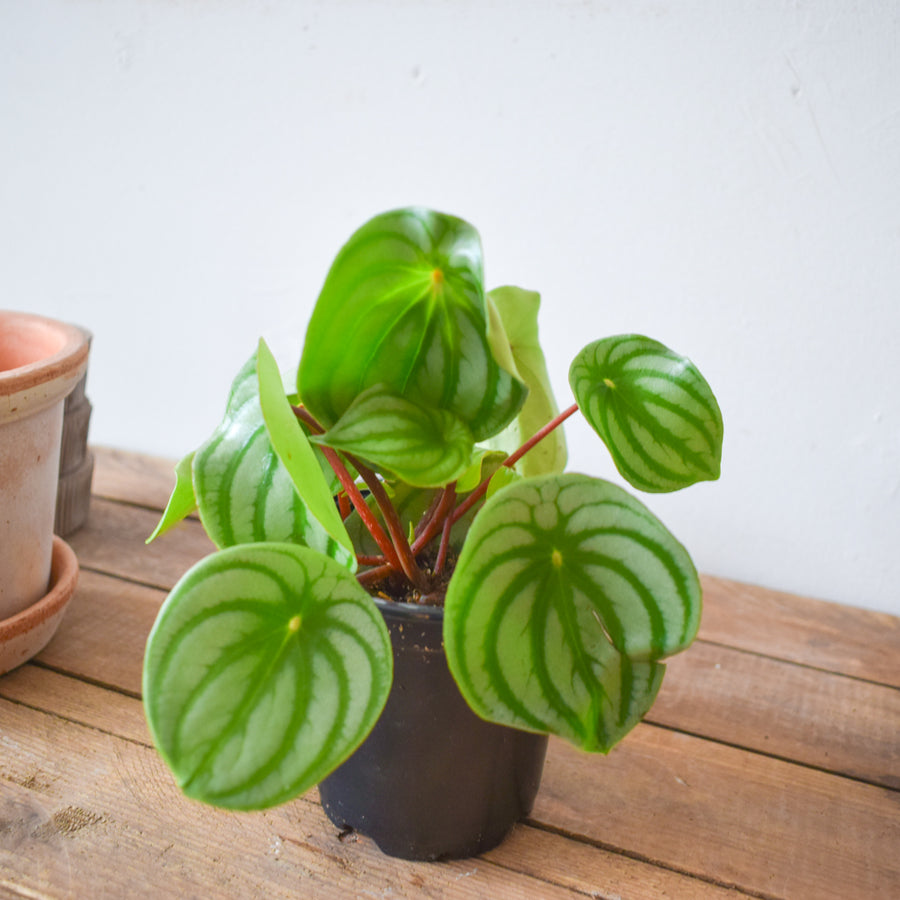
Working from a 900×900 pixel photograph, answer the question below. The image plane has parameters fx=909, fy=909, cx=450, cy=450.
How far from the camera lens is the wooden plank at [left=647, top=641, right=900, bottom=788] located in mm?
884

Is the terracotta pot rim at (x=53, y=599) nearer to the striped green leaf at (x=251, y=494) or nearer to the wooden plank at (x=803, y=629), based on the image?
the striped green leaf at (x=251, y=494)

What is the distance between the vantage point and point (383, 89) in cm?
127

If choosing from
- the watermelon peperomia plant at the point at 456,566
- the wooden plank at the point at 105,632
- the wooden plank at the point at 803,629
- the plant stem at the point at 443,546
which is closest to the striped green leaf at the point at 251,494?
the watermelon peperomia plant at the point at 456,566

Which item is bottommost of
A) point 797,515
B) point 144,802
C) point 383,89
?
point 144,802

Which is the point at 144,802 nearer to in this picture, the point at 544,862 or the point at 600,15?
the point at 544,862

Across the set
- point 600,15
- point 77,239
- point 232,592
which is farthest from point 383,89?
point 232,592

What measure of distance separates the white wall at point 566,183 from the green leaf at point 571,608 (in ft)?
2.45

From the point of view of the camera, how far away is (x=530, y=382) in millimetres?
740

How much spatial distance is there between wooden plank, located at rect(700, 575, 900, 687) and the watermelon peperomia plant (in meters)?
0.57

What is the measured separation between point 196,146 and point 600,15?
2.12ft

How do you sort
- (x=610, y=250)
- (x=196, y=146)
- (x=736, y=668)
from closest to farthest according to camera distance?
(x=736, y=668), (x=610, y=250), (x=196, y=146)

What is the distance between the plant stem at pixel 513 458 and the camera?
2.11 ft

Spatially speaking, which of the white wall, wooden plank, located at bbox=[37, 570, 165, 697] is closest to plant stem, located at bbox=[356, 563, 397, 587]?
wooden plank, located at bbox=[37, 570, 165, 697]

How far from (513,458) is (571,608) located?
145mm
